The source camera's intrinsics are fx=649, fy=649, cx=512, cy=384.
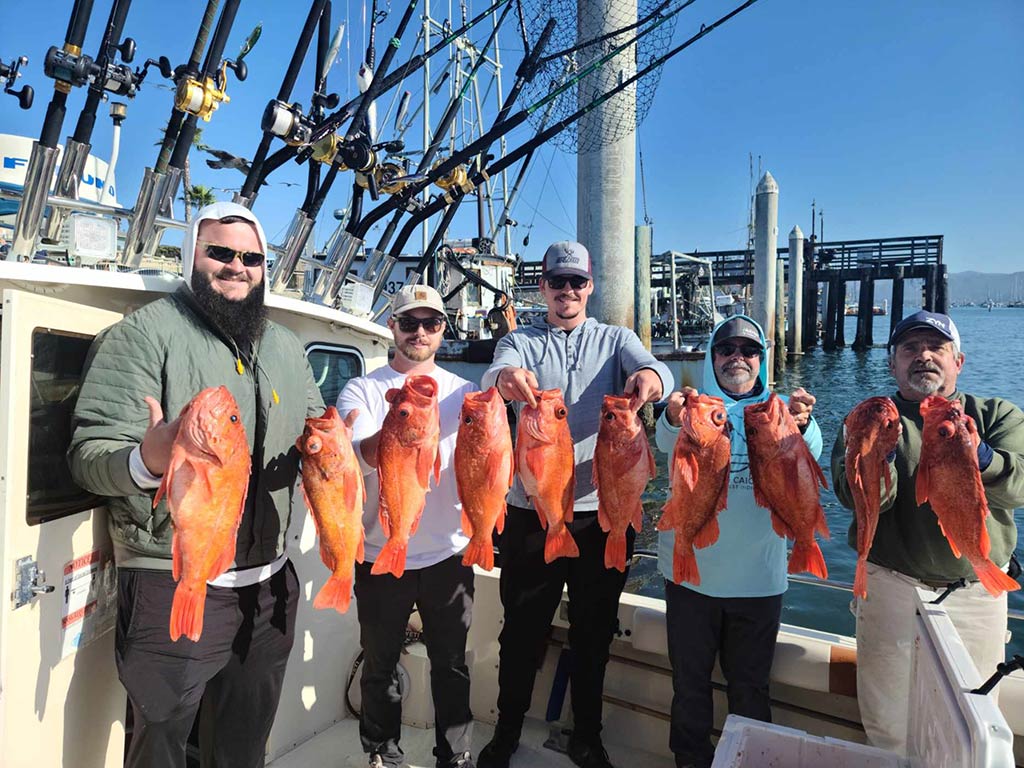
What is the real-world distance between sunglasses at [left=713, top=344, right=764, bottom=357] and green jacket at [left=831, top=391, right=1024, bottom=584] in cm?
62

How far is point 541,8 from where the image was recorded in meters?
5.57

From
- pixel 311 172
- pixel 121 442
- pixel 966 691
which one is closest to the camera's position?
pixel 966 691

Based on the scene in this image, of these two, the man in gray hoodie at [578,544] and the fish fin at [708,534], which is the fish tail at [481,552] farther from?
the fish fin at [708,534]

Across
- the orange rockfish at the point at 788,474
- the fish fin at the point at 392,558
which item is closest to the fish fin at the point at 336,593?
the fish fin at the point at 392,558

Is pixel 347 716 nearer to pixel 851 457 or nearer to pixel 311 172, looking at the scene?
pixel 851 457

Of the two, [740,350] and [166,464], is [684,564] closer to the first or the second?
[740,350]

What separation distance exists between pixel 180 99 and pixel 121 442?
2.18 m

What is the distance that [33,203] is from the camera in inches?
111

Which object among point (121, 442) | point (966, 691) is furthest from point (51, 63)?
point (966, 691)

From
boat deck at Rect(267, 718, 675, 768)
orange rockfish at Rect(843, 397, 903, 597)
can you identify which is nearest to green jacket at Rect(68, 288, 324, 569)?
boat deck at Rect(267, 718, 675, 768)

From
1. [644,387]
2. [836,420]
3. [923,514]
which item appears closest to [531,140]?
[644,387]

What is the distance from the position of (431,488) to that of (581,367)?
1.02 m

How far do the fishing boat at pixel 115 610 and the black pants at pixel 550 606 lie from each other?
42 centimetres

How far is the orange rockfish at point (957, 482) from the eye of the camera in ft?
8.35
